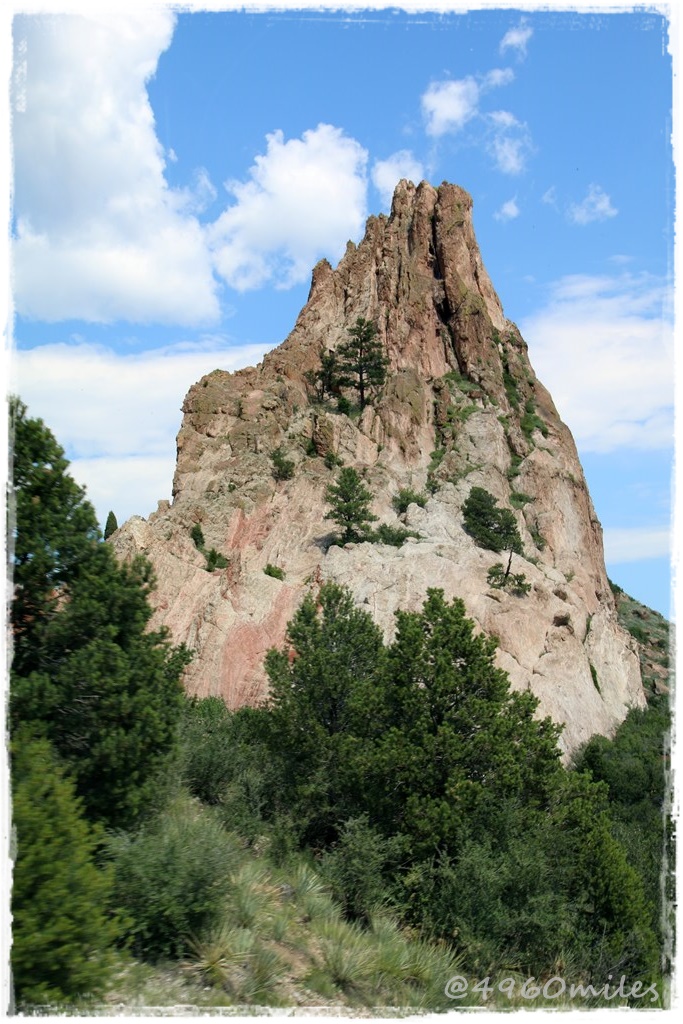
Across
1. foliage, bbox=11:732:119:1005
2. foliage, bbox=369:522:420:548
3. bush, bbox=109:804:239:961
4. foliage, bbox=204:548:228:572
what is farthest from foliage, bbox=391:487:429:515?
foliage, bbox=11:732:119:1005

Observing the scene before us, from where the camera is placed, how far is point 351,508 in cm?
4472

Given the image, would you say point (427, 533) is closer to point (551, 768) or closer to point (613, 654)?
point (613, 654)

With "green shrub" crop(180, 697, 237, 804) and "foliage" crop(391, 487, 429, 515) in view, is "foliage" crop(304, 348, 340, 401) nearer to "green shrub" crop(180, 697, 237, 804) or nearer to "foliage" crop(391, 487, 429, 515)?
"foliage" crop(391, 487, 429, 515)

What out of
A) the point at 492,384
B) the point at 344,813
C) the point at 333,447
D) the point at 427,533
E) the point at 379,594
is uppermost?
the point at 492,384

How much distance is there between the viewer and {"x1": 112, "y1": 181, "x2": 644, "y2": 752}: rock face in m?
39.1

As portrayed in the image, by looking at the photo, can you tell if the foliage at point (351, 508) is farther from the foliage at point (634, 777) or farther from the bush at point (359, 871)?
the bush at point (359, 871)

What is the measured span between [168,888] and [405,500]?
132ft

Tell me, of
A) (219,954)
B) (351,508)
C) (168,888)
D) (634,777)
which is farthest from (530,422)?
(219,954)

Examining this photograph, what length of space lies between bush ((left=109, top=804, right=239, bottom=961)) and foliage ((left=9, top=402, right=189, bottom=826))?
1.15 metres

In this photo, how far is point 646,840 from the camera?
1126 inches

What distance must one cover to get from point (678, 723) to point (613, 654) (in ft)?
121

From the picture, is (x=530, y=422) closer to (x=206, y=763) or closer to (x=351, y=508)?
(x=351, y=508)

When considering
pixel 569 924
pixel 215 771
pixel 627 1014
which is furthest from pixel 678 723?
pixel 215 771

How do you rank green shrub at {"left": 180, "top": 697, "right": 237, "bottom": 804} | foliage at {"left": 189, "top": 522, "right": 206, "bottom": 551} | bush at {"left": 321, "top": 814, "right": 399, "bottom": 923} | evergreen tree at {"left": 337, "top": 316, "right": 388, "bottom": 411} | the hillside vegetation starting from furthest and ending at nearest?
1. evergreen tree at {"left": 337, "top": 316, "right": 388, "bottom": 411}
2. foliage at {"left": 189, "top": 522, "right": 206, "bottom": 551}
3. green shrub at {"left": 180, "top": 697, "right": 237, "bottom": 804}
4. bush at {"left": 321, "top": 814, "right": 399, "bottom": 923}
5. the hillside vegetation
